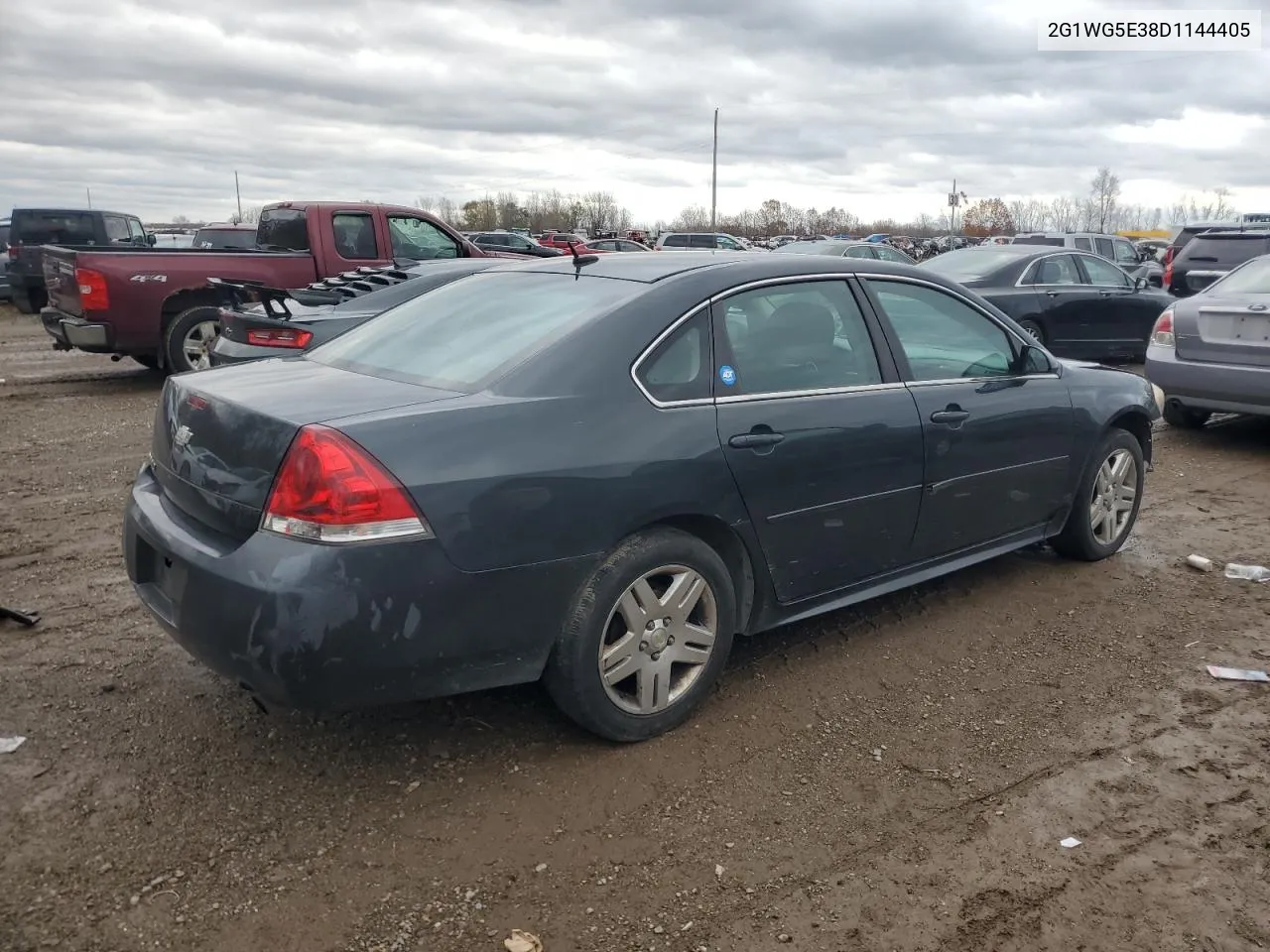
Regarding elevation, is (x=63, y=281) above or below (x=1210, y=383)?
above

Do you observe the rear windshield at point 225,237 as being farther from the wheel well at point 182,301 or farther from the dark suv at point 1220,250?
the dark suv at point 1220,250

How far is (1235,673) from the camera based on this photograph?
4.02m

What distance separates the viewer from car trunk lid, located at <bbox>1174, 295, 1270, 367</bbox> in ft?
24.6

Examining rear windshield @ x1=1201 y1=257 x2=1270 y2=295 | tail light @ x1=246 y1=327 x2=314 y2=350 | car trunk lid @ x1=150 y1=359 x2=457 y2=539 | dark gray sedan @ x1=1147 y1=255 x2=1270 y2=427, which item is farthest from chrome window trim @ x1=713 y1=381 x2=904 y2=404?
rear windshield @ x1=1201 y1=257 x2=1270 y2=295

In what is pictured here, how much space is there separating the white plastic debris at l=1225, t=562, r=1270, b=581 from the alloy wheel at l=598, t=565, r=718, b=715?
3.19m

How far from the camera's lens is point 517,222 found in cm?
7256

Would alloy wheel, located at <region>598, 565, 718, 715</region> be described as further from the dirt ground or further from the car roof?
the car roof

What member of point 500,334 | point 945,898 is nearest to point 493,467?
point 500,334

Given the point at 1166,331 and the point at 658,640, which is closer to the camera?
the point at 658,640

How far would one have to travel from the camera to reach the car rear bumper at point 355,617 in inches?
107

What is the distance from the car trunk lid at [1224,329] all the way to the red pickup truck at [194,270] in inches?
267

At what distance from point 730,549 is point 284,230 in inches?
352

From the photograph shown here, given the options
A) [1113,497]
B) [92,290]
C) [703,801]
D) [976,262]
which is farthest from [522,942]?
[976,262]

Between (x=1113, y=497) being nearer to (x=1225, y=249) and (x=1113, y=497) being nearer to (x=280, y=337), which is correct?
(x=280, y=337)
